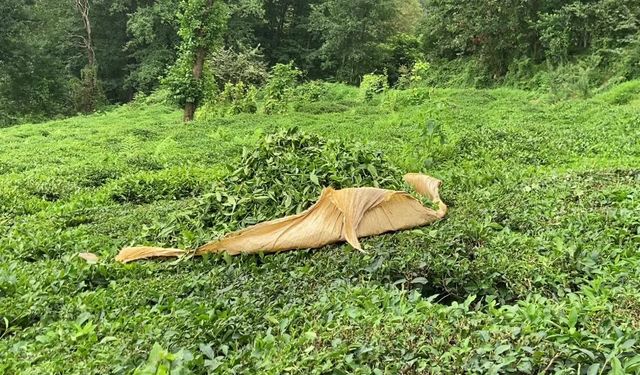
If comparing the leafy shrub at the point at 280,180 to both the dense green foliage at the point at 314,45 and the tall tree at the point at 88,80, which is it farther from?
the tall tree at the point at 88,80

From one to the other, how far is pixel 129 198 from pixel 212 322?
4041 millimetres

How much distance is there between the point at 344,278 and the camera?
10.4 ft

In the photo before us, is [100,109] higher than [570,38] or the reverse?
the reverse

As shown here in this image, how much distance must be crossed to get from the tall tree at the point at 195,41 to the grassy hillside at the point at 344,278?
23.6 feet

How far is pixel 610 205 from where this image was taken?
12.7 ft

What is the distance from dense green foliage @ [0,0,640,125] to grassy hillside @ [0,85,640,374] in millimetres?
7981

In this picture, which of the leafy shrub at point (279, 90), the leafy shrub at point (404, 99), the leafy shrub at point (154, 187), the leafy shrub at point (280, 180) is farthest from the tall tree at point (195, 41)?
the leafy shrub at point (280, 180)

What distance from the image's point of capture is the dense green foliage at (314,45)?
46.3ft

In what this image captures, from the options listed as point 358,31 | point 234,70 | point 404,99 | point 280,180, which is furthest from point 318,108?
point 358,31

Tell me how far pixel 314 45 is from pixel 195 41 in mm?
18022

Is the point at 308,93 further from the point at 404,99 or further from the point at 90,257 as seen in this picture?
the point at 90,257

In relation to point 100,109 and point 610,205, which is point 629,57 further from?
point 100,109

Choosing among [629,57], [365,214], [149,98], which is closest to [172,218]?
[365,214]

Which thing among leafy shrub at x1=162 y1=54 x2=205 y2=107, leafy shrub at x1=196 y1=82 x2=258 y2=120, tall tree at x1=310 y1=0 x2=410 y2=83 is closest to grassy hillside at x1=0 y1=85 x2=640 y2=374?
leafy shrub at x1=162 y1=54 x2=205 y2=107
